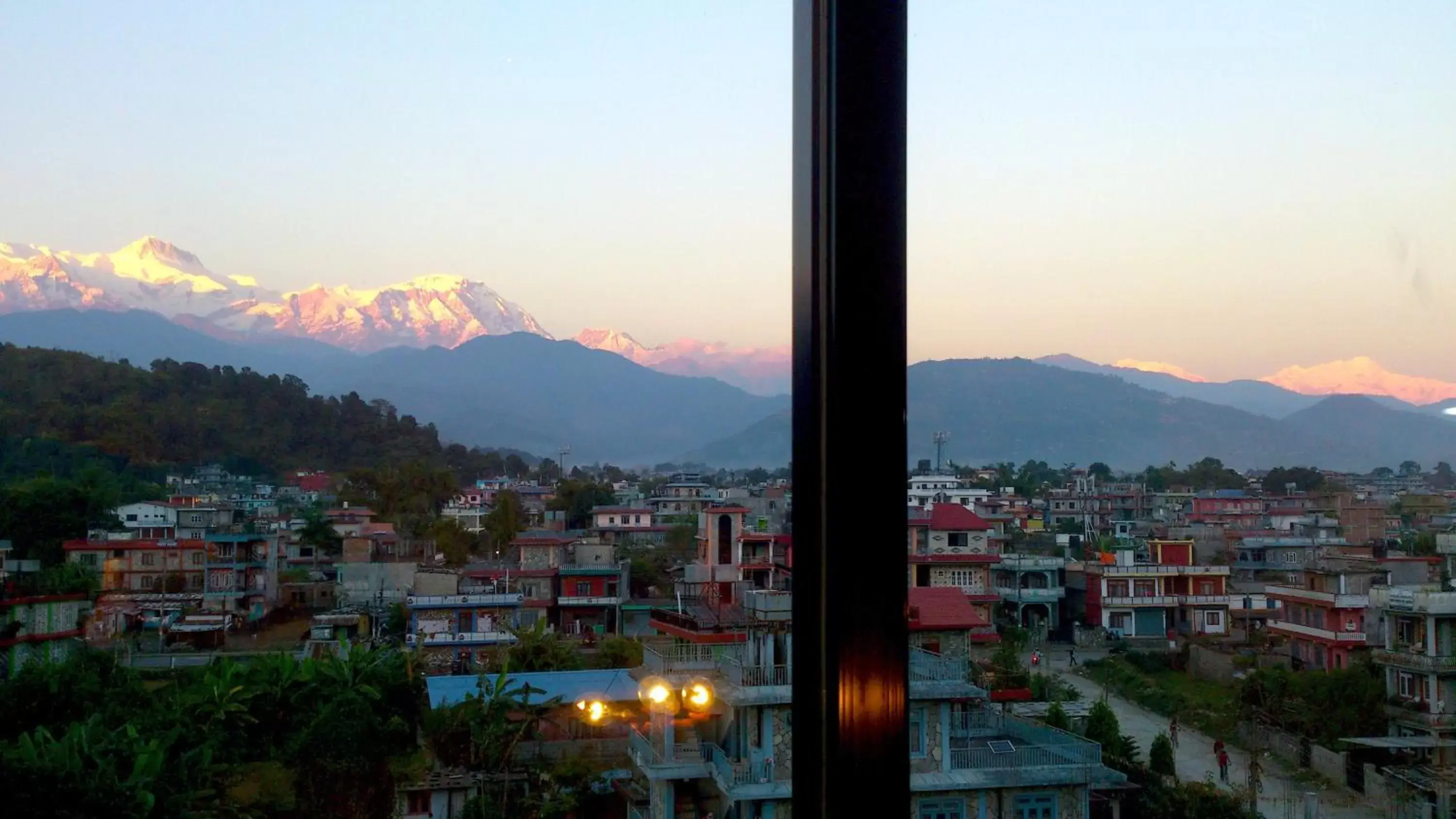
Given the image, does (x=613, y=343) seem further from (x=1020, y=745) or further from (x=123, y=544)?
(x=1020, y=745)

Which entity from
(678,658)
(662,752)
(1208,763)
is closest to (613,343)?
(678,658)

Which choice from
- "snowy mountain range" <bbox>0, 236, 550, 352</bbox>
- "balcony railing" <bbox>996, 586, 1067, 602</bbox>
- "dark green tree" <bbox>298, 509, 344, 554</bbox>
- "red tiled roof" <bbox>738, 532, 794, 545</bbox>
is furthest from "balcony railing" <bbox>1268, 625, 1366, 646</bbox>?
"dark green tree" <bbox>298, 509, 344, 554</bbox>

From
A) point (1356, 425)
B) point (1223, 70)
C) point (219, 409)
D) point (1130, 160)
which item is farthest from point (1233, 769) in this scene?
point (219, 409)

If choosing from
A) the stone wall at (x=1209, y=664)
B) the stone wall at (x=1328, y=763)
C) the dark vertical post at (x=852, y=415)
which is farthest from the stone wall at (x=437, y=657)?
the stone wall at (x=1328, y=763)

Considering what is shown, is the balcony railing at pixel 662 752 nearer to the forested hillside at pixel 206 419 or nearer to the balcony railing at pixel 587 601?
the balcony railing at pixel 587 601

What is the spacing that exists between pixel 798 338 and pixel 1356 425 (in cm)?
101

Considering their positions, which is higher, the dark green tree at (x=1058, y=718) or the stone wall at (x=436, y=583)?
the stone wall at (x=436, y=583)

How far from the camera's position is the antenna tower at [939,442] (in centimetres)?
147

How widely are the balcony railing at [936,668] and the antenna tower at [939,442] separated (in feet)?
0.78

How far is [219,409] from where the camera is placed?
1.56m

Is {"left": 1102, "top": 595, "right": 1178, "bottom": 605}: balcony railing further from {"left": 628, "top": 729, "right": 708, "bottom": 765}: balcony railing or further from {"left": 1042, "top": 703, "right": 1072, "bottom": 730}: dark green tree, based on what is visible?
{"left": 628, "top": 729, "right": 708, "bottom": 765}: balcony railing

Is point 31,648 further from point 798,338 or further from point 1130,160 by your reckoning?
point 1130,160

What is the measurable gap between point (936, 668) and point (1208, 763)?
0.47 metres

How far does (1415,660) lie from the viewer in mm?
1543
